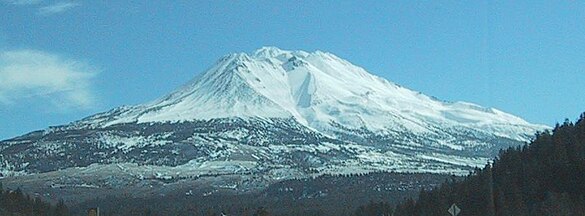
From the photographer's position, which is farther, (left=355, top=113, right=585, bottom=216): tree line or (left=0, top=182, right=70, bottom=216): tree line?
(left=0, top=182, right=70, bottom=216): tree line

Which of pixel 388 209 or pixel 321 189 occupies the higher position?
pixel 321 189

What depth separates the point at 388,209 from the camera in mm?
81062

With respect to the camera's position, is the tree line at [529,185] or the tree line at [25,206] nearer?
the tree line at [529,185]

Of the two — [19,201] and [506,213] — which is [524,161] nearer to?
[506,213]

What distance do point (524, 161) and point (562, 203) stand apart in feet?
75.4

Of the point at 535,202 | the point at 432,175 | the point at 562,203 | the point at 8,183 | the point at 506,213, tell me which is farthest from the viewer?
the point at 8,183

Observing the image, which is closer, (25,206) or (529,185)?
(529,185)

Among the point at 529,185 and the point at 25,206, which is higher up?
the point at 25,206

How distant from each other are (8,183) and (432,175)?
74459 mm

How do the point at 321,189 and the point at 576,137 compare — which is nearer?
the point at 576,137

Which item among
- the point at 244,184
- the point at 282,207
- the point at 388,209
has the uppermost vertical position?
the point at 244,184

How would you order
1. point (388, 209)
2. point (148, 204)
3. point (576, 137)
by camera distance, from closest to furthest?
point (576, 137), point (388, 209), point (148, 204)

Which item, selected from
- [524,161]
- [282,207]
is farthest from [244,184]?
[524,161]

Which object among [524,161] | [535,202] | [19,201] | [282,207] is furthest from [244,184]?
[535,202]
